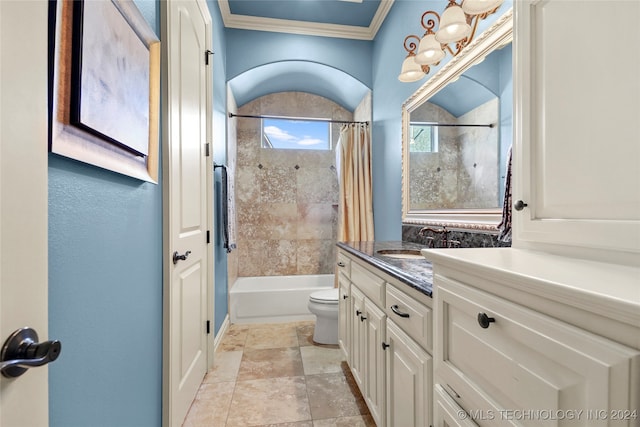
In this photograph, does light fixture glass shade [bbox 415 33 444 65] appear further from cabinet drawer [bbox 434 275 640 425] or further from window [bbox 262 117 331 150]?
window [bbox 262 117 331 150]

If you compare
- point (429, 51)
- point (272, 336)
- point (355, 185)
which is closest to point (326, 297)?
point (272, 336)

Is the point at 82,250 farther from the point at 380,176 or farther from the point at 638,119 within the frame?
the point at 380,176

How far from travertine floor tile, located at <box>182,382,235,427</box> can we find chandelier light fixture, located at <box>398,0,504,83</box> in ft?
7.46

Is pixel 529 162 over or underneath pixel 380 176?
underneath

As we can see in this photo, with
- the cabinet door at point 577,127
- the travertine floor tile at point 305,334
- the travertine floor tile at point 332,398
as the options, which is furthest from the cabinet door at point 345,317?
the cabinet door at point 577,127

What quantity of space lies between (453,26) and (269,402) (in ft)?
7.40

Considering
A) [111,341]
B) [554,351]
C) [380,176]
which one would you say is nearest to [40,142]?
[111,341]

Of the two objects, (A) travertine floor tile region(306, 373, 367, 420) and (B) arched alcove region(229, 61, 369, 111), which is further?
(B) arched alcove region(229, 61, 369, 111)

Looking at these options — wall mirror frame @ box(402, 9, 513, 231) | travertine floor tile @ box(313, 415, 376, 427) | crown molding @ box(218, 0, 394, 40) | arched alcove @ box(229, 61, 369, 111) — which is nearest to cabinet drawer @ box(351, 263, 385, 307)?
wall mirror frame @ box(402, 9, 513, 231)

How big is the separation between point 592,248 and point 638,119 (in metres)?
0.28

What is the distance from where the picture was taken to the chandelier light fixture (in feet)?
4.00

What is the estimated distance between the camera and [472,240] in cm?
146

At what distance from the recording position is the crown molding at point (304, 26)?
2.69 meters

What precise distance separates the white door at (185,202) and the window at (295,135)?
65.8 inches
